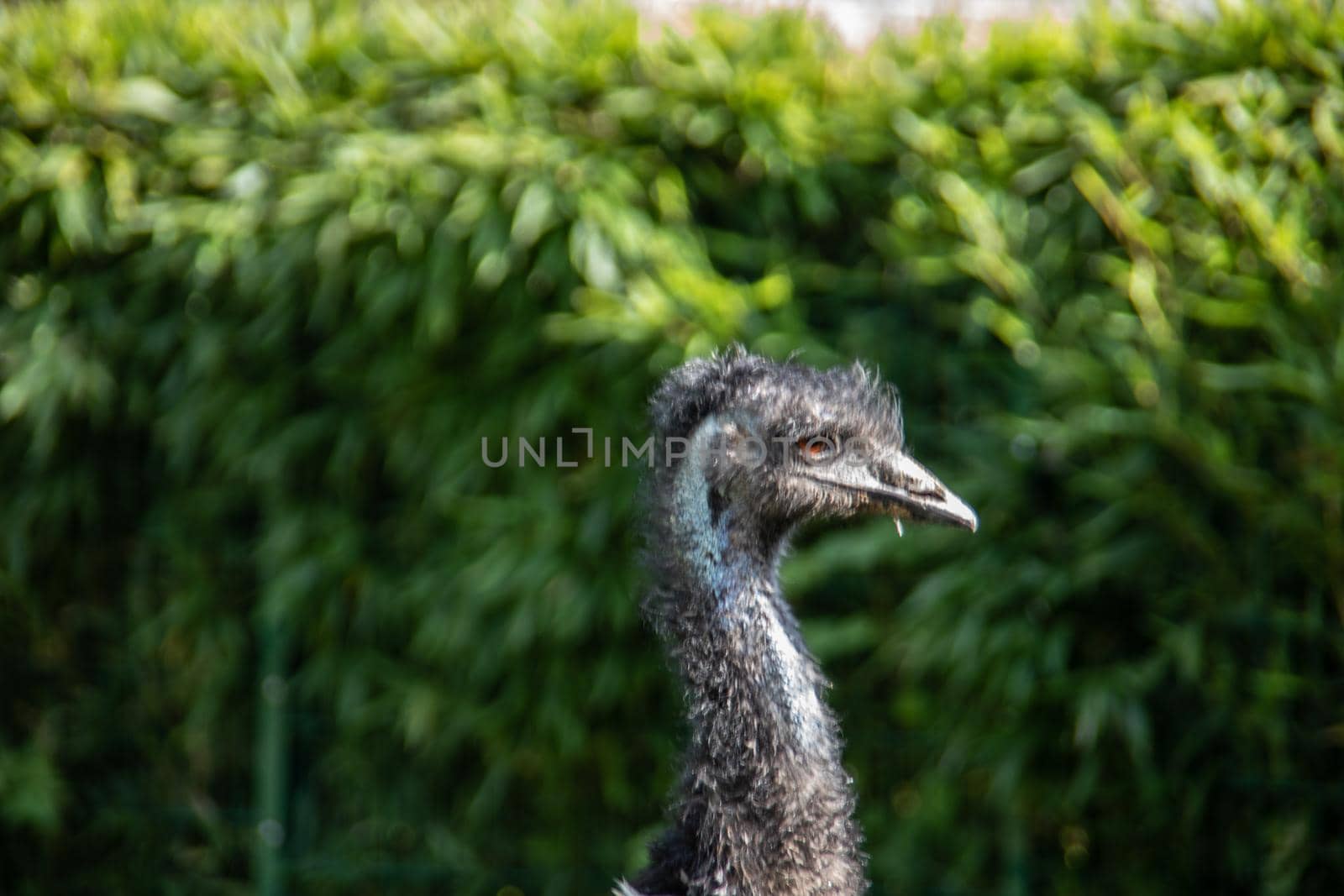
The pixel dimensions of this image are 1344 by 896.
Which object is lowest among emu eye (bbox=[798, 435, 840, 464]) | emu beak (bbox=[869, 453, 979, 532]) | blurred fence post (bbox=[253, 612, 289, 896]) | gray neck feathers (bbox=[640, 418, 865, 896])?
blurred fence post (bbox=[253, 612, 289, 896])

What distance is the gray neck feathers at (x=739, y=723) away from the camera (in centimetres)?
213

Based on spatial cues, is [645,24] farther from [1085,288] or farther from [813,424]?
[813,424]

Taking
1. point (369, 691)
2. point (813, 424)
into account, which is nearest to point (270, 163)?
point (369, 691)

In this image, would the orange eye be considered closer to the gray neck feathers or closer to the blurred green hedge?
the gray neck feathers

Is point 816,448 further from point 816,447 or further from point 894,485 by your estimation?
point 894,485

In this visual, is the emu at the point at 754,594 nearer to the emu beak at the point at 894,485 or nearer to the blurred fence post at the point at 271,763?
the emu beak at the point at 894,485

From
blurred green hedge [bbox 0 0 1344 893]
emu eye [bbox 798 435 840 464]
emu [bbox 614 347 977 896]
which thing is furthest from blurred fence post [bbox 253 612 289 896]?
emu eye [bbox 798 435 840 464]

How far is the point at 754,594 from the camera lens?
2271mm

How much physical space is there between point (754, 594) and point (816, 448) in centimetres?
29

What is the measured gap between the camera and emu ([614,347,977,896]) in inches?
84.4

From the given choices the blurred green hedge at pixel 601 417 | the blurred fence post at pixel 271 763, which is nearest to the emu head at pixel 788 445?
the blurred green hedge at pixel 601 417

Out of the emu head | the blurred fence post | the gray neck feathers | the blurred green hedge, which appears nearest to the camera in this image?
the gray neck feathers

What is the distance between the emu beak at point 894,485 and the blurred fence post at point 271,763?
236 cm

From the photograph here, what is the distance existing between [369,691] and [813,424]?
89.5 inches
